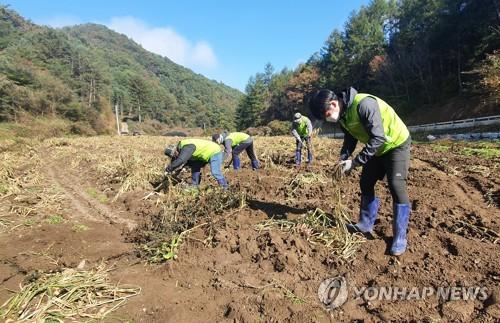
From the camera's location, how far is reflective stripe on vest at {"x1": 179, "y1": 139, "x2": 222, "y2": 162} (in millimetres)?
6441

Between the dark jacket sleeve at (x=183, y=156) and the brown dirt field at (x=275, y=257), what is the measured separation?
2.57 feet

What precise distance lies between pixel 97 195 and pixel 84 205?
845mm

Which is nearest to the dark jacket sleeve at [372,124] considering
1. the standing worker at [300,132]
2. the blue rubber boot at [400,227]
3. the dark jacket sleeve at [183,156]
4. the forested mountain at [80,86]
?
the blue rubber boot at [400,227]

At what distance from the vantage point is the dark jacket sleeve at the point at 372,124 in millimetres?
3391

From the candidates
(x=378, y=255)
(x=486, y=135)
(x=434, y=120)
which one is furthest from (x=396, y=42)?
(x=378, y=255)

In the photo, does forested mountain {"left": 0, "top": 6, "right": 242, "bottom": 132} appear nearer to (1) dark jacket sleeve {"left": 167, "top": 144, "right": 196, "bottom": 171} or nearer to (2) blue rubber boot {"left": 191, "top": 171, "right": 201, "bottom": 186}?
(2) blue rubber boot {"left": 191, "top": 171, "right": 201, "bottom": 186}

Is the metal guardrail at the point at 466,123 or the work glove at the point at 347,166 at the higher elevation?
the metal guardrail at the point at 466,123

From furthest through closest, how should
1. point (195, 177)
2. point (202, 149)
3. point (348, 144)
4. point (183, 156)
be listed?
point (195, 177) → point (202, 149) → point (183, 156) → point (348, 144)

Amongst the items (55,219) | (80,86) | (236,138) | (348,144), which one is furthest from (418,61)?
(80,86)

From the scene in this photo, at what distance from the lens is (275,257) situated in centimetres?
365

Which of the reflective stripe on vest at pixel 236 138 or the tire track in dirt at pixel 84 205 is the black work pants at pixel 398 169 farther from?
the reflective stripe on vest at pixel 236 138

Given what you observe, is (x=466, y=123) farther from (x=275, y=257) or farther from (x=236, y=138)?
(x=275, y=257)

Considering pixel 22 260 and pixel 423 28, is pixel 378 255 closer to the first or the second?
pixel 22 260

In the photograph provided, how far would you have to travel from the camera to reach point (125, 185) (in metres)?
7.66
